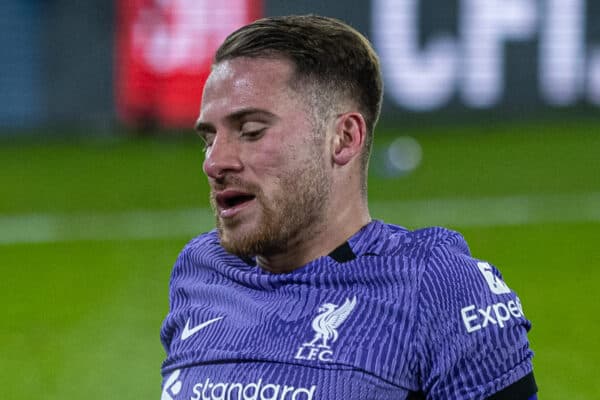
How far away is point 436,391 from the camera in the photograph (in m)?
2.48

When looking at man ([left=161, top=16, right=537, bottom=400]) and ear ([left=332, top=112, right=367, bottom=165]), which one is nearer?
man ([left=161, top=16, right=537, bottom=400])

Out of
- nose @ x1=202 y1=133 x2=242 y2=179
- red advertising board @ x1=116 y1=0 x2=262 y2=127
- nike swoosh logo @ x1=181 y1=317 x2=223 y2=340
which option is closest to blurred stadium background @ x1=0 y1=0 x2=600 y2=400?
red advertising board @ x1=116 y1=0 x2=262 y2=127

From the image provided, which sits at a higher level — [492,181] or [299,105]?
[299,105]

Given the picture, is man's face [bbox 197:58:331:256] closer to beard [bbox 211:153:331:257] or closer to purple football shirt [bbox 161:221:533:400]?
beard [bbox 211:153:331:257]

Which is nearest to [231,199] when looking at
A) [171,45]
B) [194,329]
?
[194,329]

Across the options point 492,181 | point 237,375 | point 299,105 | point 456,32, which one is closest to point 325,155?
point 299,105

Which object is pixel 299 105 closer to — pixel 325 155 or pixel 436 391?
pixel 325 155

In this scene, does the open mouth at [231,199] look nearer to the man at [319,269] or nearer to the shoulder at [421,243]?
Answer: the man at [319,269]

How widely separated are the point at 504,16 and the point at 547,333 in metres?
6.29

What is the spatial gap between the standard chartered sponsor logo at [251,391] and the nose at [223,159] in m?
0.43

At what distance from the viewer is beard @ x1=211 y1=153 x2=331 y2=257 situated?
267cm

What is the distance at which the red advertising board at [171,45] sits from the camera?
39.7 feet

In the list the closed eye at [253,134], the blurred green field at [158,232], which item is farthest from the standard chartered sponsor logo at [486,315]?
the blurred green field at [158,232]

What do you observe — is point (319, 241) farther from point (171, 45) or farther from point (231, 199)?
point (171, 45)
